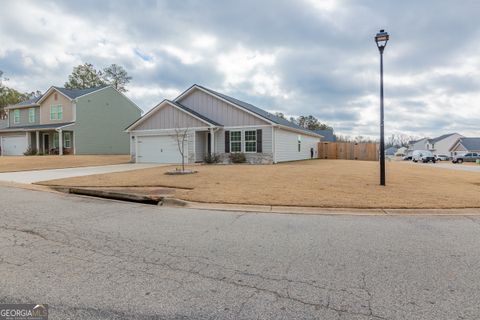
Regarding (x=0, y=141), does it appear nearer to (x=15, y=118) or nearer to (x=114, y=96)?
(x=15, y=118)

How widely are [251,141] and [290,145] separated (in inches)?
190

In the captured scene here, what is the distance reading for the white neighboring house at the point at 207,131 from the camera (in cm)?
1997

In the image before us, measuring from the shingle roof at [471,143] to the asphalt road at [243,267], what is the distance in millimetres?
71043

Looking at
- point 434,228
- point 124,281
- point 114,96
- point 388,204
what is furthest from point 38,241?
point 114,96

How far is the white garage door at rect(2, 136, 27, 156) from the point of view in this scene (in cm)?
3078

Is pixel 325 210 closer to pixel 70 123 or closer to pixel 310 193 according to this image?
pixel 310 193

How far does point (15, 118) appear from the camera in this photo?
33.2m

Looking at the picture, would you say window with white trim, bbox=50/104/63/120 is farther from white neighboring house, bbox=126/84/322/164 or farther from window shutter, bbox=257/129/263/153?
window shutter, bbox=257/129/263/153

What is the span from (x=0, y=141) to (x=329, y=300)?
40948 millimetres

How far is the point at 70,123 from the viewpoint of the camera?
28078 millimetres

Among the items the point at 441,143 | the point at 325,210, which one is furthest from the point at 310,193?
the point at 441,143

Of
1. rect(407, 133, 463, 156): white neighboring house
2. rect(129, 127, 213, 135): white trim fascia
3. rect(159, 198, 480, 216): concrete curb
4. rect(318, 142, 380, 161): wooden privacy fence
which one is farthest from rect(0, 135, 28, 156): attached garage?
rect(407, 133, 463, 156): white neighboring house

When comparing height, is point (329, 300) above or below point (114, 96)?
below

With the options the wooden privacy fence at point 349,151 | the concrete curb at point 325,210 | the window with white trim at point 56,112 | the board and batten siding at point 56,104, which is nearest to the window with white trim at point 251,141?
the concrete curb at point 325,210
